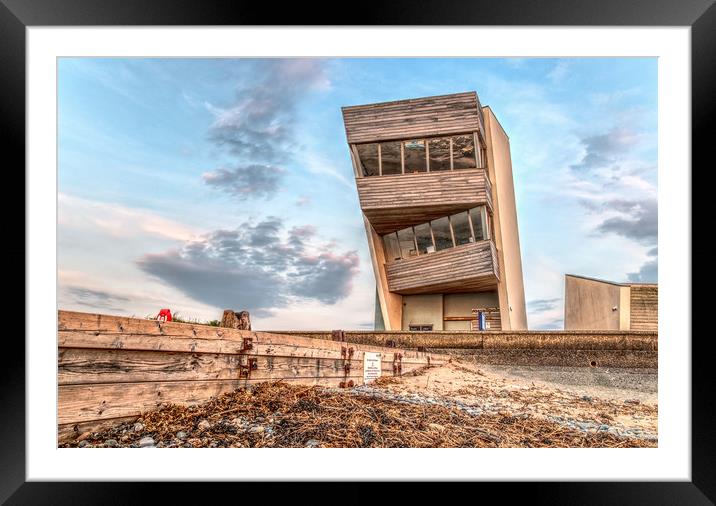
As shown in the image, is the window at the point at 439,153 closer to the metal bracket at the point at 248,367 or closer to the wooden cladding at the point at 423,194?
the wooden cladding at the point at 423,194

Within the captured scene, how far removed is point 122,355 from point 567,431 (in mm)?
4869

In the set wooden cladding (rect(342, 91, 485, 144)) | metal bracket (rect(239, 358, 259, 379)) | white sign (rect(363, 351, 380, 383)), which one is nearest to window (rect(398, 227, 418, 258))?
wooden cladding (rect(342, 91, 485, 144))

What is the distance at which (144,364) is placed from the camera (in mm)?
3918

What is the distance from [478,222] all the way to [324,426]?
1164 cm

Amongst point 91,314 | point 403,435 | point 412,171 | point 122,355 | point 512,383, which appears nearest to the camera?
point 91,314

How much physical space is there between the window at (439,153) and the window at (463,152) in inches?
7.5

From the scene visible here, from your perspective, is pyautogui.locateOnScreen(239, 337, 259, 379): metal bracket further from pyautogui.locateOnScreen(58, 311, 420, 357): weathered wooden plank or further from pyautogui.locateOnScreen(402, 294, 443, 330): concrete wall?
pyautogui.locateOnScreen(402, 294, 443, 330): concrete wall

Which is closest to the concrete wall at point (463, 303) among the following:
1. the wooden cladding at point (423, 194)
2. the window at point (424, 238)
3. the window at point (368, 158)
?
the window at point (424, 238)

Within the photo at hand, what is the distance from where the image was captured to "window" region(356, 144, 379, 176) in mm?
16269

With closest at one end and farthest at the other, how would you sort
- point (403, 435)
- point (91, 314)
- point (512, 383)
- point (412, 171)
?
point (91, 314) → point (403, 435) → point (512, 383) → point (412, 171)

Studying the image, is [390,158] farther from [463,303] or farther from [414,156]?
[463,303]
